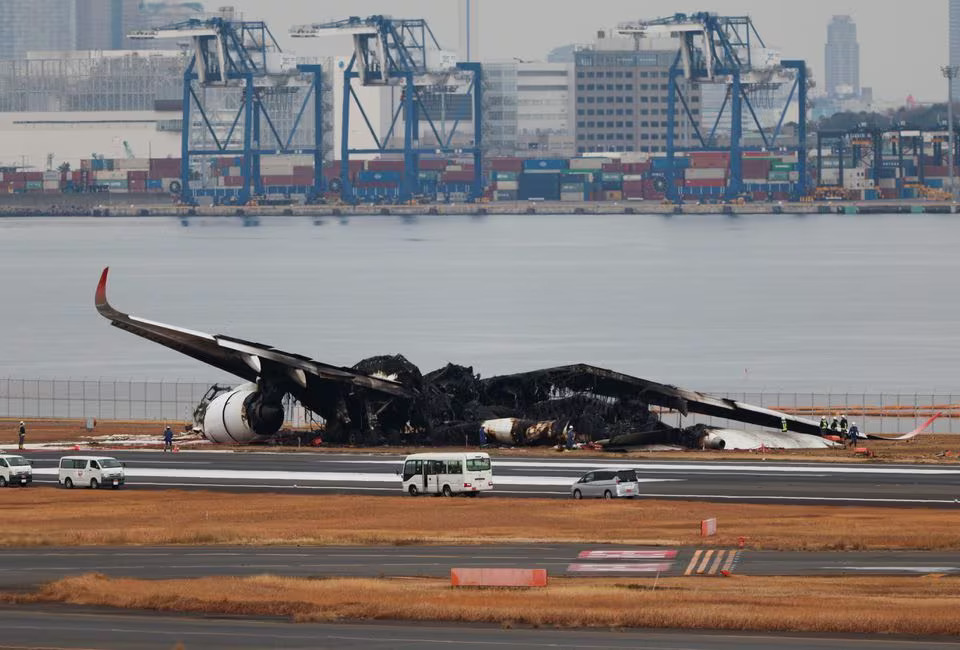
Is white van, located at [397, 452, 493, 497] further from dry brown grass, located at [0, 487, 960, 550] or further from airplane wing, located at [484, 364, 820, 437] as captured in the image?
airplane wing, located at [484, 364, 820, 437]

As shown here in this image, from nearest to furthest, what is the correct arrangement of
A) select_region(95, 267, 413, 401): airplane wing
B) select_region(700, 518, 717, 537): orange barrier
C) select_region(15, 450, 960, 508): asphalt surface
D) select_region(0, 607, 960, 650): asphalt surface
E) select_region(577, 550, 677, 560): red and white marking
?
select_region(0, 607, 960, 650): asphalt surface → select_region(577, 550, 677, 560): red and white marking → select_region(700, 518, 717, 537): orange barrier → select_region(15, 450, 960, 508): asphalt surface → select_region(95, 267, 413, 401): airplane wing

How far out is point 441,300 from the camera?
193500 millimetres

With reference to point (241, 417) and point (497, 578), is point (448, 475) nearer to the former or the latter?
point (497, 578)

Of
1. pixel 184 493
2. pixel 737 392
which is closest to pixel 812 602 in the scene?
pixel 184 493

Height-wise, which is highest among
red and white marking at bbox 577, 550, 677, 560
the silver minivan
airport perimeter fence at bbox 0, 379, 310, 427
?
red and white marking at bbox 577, 550, 677, 560

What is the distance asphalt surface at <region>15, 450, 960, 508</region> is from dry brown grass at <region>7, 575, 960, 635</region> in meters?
16.1

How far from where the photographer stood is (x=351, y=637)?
31656 millimetres

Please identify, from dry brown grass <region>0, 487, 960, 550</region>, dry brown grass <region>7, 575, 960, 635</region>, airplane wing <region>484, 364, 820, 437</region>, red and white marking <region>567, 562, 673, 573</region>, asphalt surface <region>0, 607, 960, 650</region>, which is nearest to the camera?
asphalt surface <region>0, 607, 960, 650</region>

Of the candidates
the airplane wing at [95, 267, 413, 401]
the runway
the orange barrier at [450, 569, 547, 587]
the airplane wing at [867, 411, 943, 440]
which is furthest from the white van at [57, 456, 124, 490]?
the airplane wing at [867, 411, 943, 440]

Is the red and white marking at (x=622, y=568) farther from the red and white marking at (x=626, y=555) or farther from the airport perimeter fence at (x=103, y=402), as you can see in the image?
the airport perimeter fence at (x=103, y=402)

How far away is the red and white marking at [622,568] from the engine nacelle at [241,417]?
3276cm

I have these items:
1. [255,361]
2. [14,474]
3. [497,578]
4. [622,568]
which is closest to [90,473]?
[14,474]

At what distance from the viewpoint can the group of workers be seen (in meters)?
68.6

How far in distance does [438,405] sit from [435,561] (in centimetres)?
3049
